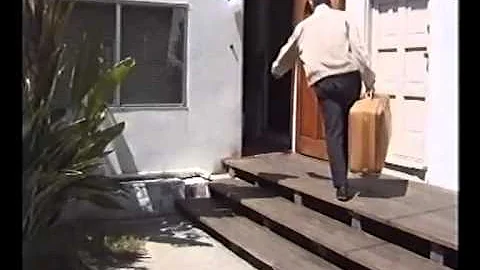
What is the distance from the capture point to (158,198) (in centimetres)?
614

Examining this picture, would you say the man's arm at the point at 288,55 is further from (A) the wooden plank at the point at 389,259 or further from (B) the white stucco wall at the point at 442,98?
(A) the wooden plank at the point at 389,259

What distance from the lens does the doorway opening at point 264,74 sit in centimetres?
873

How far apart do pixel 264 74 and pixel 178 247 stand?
13.5ft

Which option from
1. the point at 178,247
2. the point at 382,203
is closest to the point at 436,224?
the point at 382,203

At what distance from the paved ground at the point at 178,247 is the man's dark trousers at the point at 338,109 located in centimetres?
99

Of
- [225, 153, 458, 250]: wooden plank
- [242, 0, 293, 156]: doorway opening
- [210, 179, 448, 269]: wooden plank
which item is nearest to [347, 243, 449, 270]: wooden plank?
[210, 179, 448, 269]: wooden plank

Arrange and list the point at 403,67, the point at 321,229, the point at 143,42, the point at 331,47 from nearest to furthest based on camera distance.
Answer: the point at 321,229, the point at 331,47, the point at 403,67, the point at 143,42

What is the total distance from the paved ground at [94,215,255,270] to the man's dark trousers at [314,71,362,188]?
0.99m

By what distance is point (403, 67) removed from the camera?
17.9 ft

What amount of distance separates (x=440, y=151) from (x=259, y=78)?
4.29 m

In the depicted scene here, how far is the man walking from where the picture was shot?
467 centimetres

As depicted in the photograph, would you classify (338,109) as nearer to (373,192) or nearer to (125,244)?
(373,192)
